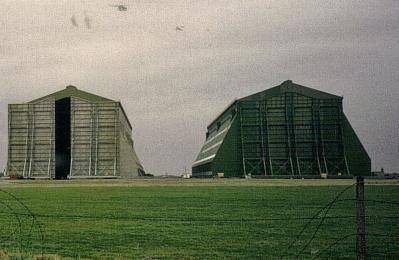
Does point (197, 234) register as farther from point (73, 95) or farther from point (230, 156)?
point (73, 95)

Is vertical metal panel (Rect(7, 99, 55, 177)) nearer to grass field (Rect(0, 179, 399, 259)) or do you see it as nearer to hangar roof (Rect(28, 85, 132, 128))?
hangar roof (Rect(28, 85, 132, 128))

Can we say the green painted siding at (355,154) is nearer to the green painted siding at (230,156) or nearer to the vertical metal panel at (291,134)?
the vertical metal panel at (291,134)

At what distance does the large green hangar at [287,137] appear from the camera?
96000 mm

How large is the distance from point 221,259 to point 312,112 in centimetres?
8868

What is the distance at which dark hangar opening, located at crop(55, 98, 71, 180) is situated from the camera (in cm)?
10519

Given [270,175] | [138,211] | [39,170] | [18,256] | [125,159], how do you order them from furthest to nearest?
[125,159], [39,170], [270,175], [138,211], [18,256]

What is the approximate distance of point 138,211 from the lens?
78.3 feet

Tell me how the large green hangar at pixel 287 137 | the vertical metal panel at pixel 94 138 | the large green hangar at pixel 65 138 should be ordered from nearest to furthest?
the large green hangar at pixel 287 137 < the vertical metal panel at pixel 94 138 < the large green hangar at pixel 65 138

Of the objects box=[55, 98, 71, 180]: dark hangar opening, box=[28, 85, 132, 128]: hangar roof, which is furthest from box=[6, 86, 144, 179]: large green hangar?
box=[28, 85, 132, 128]: hangar roof

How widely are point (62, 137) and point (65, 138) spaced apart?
965mm

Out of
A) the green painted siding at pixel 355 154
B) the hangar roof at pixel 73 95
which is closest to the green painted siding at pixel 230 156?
the green painted siding at pixel 355 154

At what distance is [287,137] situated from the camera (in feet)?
319

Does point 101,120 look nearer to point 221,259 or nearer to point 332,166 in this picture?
point 332,166

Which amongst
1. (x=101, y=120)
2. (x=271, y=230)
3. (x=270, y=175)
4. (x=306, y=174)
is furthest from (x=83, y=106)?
(x=271, y=230)
